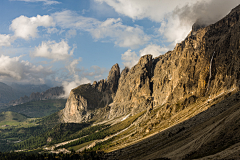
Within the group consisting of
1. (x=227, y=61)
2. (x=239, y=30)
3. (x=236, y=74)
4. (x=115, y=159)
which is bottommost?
(x=115, y=159)

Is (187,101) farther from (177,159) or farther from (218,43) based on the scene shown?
(177,159)

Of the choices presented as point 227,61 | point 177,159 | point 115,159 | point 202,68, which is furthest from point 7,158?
point 227,61

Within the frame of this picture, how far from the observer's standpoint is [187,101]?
17875 cm

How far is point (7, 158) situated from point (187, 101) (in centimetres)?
19561

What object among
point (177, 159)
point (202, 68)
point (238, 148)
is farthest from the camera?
point (202, 68)

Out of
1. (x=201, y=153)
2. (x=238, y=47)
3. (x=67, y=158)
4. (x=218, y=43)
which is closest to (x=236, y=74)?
(x=238, y=47)

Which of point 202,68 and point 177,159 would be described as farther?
point 202,68

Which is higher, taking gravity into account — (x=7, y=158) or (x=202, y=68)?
(x=202, y=68)

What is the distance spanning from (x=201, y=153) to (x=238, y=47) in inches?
5309

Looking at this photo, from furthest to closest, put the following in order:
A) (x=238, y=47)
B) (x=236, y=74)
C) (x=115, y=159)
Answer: (x=238, y=47)
(x=236, y=74)
(x=115, y=159)

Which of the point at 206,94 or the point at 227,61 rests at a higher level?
the point at 227,61

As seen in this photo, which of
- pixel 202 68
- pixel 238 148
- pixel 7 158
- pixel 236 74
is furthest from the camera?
pixel 202 68

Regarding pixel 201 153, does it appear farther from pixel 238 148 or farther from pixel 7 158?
pixel 7 158

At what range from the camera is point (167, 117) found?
178375mm
